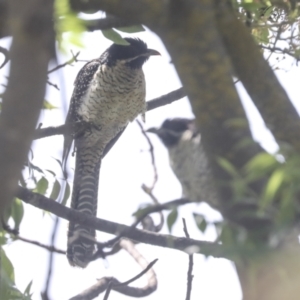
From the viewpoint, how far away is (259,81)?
1844mm

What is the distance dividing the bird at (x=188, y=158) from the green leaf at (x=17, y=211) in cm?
80

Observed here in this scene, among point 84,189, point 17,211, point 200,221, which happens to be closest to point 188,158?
point 17,211

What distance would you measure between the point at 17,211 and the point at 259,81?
1.60 m

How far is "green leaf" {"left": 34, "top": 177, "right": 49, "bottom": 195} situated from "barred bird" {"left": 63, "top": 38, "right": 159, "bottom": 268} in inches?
86.1

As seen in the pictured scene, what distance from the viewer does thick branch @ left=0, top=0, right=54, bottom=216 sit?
87 centimetres

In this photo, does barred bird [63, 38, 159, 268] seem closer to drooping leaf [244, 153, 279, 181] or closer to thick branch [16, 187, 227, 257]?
thick branch [16, 187, 227, 257]

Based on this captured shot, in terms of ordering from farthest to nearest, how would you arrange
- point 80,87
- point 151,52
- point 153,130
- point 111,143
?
point 111,143, point 151,52, point 80,87, point 153,130

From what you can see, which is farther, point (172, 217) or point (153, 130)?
point (153, 130)

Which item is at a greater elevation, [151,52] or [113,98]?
[151,52]

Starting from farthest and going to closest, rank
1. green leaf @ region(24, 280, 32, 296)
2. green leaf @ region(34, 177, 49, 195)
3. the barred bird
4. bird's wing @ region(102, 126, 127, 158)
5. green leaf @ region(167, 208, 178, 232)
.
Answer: bird's wing @ region(102, 126, 127, 158)
the barred bird
green leaf @ region(34, 177, 49, 195)
green leaf @ region(24, 280, 32, 296)
green leaf @ region(167, 208, 178, 232)

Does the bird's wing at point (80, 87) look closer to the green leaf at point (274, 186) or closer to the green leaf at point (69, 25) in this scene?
the green leaf at point (69, 25)

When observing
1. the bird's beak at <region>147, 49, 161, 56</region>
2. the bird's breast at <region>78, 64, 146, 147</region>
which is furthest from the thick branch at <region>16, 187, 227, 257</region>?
the bird's beak at <region>147, 49, 161, 56</region>

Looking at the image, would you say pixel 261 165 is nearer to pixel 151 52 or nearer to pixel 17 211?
pixel 17 211

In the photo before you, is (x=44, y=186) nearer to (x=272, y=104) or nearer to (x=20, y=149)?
(x=272, y=104)
